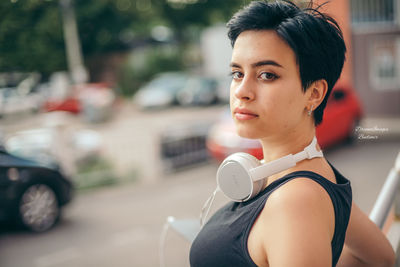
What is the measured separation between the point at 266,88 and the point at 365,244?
1.90 ft

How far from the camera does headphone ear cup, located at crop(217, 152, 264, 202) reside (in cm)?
100

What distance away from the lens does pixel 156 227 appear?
5184mm

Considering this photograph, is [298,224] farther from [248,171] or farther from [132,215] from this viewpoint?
[132,215]

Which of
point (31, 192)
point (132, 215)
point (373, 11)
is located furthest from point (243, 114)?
point (373, 11)

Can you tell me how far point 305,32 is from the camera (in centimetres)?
93

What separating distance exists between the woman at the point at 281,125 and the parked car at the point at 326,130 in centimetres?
551

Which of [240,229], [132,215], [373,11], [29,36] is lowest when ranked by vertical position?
[132,215]

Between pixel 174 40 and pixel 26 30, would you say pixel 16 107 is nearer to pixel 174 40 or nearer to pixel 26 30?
pixel 26 30

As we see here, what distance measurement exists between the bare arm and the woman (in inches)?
4.9

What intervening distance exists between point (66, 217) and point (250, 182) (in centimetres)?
535

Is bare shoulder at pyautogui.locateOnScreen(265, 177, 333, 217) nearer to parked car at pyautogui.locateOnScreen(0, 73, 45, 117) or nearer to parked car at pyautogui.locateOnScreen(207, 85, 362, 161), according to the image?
parked car at pyautogui.locateOnScreen(0, 73, 45, 117)

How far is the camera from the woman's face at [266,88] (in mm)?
940

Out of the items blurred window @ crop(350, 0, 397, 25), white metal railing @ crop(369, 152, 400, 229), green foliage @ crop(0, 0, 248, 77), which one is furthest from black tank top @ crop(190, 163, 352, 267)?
blurred window @ crop(350, 0, 397, 25)

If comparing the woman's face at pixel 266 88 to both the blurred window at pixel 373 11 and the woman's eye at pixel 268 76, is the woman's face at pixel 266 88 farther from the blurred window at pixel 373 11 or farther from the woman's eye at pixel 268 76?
the blurred window at pixel 373 11
